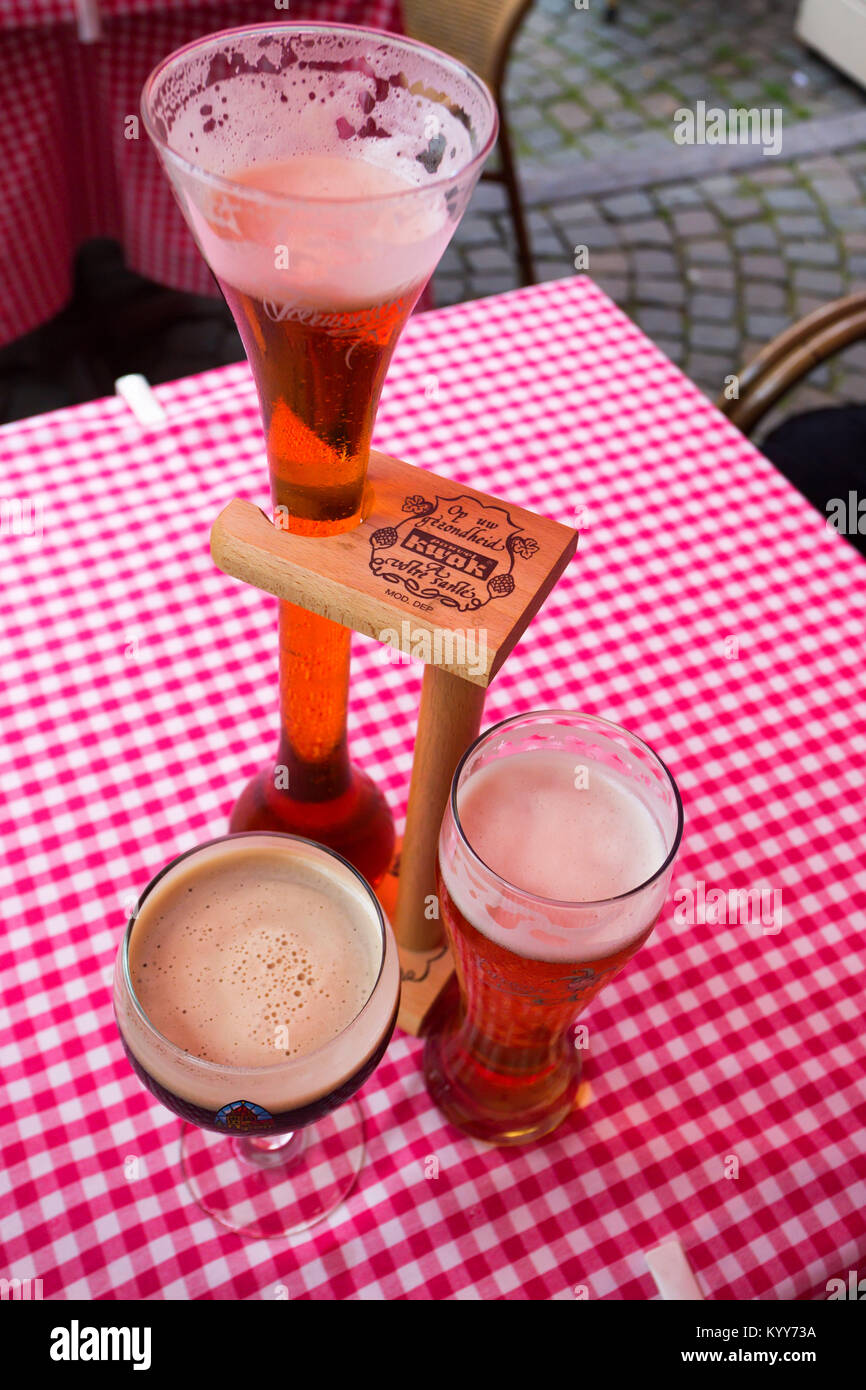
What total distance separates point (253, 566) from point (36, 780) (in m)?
0.37

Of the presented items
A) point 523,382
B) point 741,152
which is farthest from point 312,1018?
point 741,152

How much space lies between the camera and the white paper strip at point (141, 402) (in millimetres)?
1148

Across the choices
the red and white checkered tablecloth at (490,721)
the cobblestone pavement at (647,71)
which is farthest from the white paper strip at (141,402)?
the cobblestone pavement at (647,71)

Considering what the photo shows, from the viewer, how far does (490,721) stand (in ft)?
3.21

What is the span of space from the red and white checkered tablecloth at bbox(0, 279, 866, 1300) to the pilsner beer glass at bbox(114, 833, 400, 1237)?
31mm

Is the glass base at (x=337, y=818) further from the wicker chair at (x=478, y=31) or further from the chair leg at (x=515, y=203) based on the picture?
the chair leg at (x=515, y=203)

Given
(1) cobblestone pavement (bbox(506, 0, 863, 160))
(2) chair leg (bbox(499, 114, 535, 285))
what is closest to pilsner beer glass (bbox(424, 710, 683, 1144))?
(2) chair leg (bbox(499, 114, 535, 285))

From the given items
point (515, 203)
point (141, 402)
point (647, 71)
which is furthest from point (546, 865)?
point (647, 71)

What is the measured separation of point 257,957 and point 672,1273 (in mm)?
336

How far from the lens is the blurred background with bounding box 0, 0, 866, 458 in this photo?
2.00 meters

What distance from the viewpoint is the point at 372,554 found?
0.63 meters

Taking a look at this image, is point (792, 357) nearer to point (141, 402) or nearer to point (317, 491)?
point (141, 402)

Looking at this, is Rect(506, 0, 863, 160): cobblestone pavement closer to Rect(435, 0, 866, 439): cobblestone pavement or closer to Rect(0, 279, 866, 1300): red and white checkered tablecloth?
Rect(435, 0, 866, 439): cobblestone pavement
